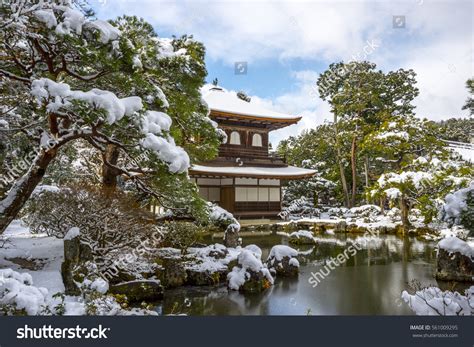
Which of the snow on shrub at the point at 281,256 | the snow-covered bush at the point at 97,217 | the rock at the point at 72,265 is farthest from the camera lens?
the snow on shrub at the point at 281,256

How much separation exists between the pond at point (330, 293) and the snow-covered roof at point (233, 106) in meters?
12.1

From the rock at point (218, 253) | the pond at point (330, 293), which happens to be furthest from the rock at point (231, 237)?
the rock at point (218, 253)

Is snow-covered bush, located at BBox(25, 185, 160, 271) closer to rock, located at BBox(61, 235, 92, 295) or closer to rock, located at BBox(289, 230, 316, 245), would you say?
rock, located at BBox(61, 235, 92, 295)

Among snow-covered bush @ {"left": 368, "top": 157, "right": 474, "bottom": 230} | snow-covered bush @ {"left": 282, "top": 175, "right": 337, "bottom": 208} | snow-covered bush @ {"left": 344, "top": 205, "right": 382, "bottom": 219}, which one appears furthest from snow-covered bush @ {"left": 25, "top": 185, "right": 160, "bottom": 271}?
snow-covered bush @ {"left": 282, "top": 175, "right": 337, "bottom": 208}

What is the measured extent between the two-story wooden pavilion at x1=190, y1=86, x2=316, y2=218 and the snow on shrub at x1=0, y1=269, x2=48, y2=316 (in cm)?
1558

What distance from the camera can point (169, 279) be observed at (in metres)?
8.35

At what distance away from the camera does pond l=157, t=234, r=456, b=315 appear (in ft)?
22.7

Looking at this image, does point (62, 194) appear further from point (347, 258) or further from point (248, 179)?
point (248, 179)

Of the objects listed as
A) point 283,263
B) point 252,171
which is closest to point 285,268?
point 283,263

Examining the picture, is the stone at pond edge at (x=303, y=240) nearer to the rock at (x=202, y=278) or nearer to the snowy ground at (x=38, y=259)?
the rock at (x=202, y=278)

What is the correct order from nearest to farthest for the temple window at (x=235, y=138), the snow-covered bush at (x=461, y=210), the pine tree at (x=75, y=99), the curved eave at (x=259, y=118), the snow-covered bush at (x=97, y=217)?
the pine tree at (x=75, y=99)
the snow-covered bush at (x=461, y=210)
the snow-covered bush at (x=97, y=217)
the curved eave at (x=259, y=118)
the temple window at (x=235, y=138)

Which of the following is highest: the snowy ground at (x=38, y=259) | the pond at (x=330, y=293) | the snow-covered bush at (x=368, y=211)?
the snow-covered bush at (x=368, y=211)

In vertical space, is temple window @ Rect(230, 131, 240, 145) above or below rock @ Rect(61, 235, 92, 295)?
above

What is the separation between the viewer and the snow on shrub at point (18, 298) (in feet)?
Answer: 13.4
